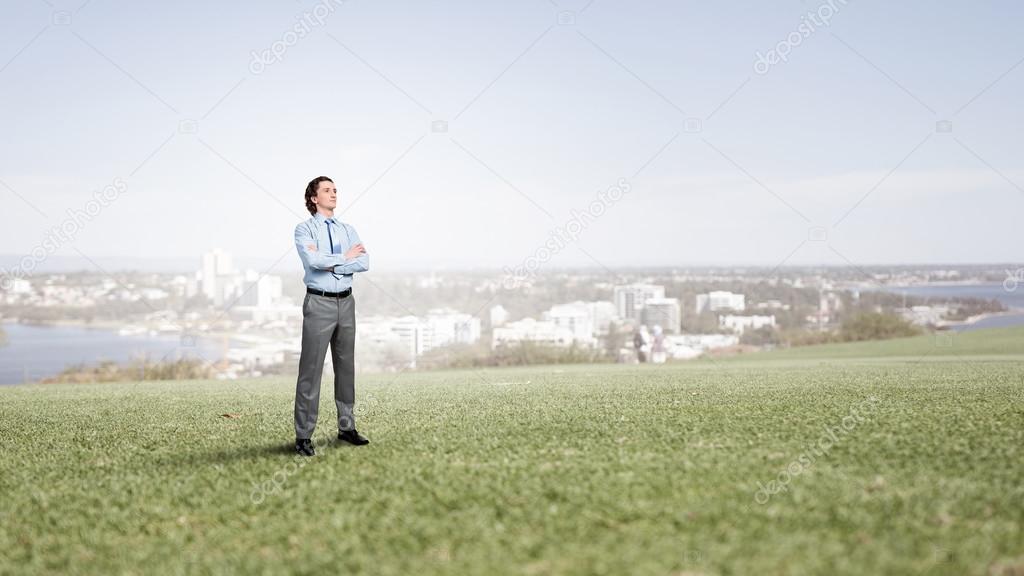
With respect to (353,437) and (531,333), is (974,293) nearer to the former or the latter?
(531,333)

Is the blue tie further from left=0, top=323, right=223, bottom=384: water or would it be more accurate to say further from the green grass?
the green grass

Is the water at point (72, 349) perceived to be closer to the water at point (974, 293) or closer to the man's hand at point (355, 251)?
the man's hand at point (355, 251)

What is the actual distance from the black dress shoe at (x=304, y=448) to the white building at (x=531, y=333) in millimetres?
30612

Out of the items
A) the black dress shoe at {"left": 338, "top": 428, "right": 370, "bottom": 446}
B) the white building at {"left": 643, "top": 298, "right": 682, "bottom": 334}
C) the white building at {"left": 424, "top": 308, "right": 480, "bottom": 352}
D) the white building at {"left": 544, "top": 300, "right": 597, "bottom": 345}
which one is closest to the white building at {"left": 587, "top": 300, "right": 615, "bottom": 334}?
the white building at {"left": 544, "top": 300, "right": 597, "bottom": 345}

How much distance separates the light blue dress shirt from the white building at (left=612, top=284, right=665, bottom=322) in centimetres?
4671

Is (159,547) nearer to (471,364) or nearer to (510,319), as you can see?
(471,364)

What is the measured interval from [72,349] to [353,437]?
37.3 m

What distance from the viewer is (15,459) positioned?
23.7 ft

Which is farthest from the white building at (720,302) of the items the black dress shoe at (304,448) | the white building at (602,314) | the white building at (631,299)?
the black dress shoe at (304,448)

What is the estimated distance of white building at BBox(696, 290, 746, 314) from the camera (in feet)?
164

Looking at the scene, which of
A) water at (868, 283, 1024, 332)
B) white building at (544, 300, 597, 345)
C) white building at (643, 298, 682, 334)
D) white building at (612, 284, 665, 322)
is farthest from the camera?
white building at (612, 284, 665, 322)

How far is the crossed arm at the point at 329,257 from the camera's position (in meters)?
6.69

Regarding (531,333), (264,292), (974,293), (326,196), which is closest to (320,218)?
(326,196)

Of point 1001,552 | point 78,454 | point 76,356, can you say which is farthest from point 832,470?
point 76,356
